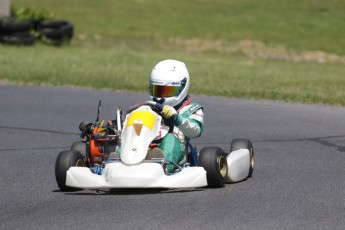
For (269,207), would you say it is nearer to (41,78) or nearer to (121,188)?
(121,188)

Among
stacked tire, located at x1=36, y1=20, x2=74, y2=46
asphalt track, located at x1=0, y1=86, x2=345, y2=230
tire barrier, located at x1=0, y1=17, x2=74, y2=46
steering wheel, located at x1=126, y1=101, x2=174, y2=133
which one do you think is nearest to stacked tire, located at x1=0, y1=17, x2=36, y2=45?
tire barrier, located at x1=0, y1=17, x2=74, y2=46

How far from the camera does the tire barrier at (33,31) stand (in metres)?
22.7

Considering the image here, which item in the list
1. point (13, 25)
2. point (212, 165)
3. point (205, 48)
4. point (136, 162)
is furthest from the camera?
point (205, 48)

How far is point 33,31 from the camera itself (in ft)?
78.5

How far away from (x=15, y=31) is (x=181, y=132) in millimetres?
15162

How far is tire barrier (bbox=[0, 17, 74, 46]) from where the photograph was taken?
22.7 meters

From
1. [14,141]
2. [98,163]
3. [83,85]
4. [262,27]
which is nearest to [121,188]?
[98,163]

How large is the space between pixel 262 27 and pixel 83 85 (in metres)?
14.4

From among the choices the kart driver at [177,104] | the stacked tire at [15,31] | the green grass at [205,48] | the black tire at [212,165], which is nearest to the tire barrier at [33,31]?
the stacked tire at [15,31]

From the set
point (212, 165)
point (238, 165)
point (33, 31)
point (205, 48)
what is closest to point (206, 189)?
point (212, 165)

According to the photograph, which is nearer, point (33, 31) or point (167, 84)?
point (167, 84)

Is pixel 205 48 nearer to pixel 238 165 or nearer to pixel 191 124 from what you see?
pixel 238 165

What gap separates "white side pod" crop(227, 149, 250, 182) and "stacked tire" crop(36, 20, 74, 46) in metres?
15.7

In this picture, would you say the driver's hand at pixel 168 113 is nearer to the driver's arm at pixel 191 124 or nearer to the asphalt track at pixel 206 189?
the driver's arm at pixel 191 124
